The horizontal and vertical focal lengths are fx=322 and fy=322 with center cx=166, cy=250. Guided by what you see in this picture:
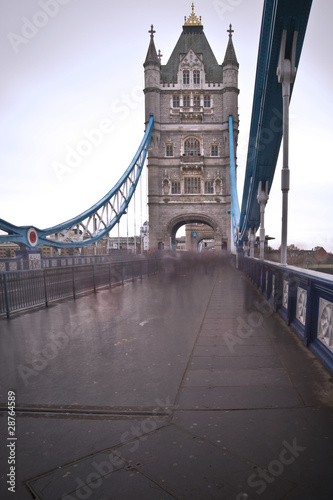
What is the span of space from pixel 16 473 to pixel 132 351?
6.87 ft

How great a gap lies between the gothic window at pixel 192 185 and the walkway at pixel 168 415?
111 ft

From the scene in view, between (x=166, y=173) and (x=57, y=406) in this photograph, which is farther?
(x=166, y=173)

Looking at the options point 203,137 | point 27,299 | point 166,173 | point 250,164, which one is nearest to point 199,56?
point 203,137

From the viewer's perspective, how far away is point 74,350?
3.90m

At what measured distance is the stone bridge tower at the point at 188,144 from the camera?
37.1m

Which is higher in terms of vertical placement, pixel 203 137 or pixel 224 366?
pixel 203 137

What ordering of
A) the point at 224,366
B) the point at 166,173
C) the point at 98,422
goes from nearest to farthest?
the point at 98,422 → the point at 224,366 → the point at 166,173

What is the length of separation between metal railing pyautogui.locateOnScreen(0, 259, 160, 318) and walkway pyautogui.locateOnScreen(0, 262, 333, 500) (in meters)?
1.82

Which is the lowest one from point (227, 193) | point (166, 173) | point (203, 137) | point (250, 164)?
point (250, 164)

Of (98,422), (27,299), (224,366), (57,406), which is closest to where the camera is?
(98,422)

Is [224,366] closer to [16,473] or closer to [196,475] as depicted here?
[196,475]

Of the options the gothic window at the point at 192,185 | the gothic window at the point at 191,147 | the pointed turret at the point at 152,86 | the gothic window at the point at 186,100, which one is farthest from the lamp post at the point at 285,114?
the gothic window at the point at 186,100

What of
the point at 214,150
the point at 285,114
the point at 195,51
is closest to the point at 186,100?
the point at 214,150

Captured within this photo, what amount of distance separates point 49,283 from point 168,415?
238 inches
